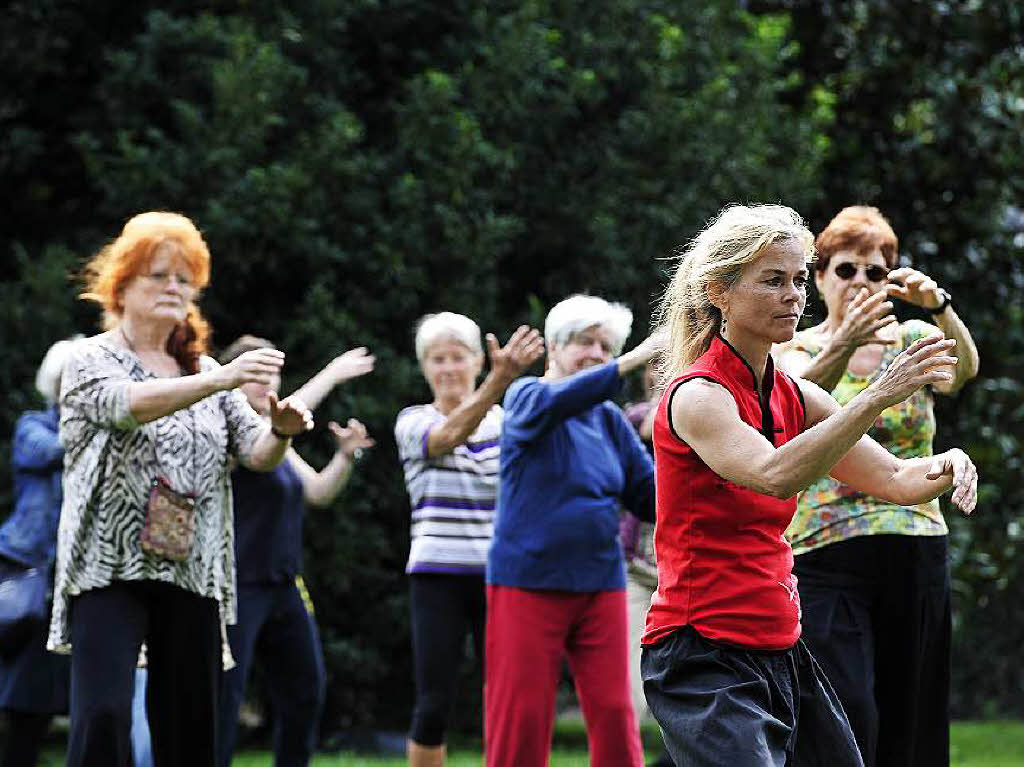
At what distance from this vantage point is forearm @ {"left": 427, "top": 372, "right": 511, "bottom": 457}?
6656 mm

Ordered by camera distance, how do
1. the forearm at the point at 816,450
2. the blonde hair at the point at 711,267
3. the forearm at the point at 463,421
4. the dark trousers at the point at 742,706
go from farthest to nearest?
1. the forearm at the point at 463,421
2. the blonde hair at the point at 711,267
3. the dark trousers at the point at 742,706
4. the forearm at the point at 816,450

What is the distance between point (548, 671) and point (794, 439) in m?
2.86

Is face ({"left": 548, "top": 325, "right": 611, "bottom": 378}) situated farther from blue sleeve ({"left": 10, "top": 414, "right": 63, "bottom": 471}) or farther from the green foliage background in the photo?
the green foliage background

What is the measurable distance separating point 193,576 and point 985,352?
384 inches

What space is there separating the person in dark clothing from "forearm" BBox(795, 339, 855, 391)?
2470 millimetres

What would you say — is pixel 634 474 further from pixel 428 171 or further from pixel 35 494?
pixel 428 171

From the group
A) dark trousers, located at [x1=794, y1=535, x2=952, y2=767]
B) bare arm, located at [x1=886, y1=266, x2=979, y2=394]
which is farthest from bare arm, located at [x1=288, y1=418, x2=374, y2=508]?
bare arm, located at [x1=886, y1=266, x2=979, y2=394]

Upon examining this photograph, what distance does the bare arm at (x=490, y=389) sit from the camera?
6.22 meters

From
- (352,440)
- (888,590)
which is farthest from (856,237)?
(352,440)

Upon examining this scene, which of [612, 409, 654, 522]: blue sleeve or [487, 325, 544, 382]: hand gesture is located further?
[612, 409, 654, 522]: blue sleeve

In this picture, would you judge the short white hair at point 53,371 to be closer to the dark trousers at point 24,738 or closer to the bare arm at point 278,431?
the dark trousers at point 24,738

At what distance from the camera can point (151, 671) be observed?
5324 millimetres

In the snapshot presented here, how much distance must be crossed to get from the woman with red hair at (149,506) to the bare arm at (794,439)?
1712 millimetres

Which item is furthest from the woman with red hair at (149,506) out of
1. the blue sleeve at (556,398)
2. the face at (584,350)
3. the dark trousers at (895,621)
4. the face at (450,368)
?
the face at (450,368)
